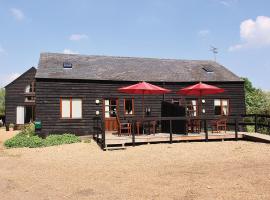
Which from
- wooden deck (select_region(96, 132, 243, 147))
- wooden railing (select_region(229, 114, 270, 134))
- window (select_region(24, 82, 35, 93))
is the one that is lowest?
wooden deck (select_region(96, 132, 243, 147))

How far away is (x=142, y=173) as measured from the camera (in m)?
8.17

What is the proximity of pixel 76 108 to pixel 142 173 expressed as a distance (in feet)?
36.5

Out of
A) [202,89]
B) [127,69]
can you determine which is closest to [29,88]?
[127,69]

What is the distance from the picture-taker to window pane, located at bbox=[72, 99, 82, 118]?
1852 cm

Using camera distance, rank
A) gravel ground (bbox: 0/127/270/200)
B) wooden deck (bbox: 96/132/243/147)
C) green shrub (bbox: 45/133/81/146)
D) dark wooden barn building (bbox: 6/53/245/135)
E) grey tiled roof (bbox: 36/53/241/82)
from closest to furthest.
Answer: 1. gravel ground (bbox: 0/127/270/200)
2. wooden deck (bbox: 96/132/243/147)
3. green shrub (bbox: 45/133/81/146)
4. dark wooden barn building (bbox: 6/53/245/135)
5. grey tiled roof (bbox: 36/53/241/82)

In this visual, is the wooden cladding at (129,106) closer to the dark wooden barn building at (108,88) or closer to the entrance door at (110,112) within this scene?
the dark wooden barn building at (108,88)

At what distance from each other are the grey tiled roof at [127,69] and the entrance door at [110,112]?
4.77 feet

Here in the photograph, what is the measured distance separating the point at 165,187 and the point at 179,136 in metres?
7.25

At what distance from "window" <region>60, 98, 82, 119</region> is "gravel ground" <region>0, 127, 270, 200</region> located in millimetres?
5565

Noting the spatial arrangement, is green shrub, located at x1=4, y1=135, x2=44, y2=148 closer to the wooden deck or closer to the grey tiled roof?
the wooden deck

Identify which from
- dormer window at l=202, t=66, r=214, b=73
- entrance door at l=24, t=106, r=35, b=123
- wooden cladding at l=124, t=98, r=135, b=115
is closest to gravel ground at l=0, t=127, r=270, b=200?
wooden cladding at l=124, t=98, r=135, b=115

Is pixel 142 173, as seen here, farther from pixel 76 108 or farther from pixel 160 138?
pixel 76 108

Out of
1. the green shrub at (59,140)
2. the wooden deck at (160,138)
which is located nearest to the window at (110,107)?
the green shrub at (59,140)

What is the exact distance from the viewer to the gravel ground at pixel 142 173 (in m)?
6.27
